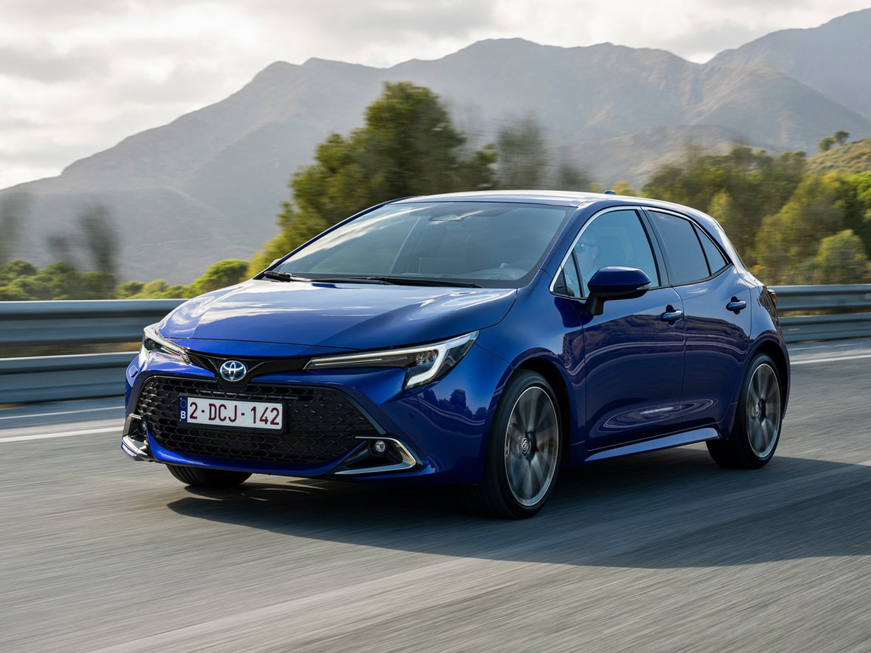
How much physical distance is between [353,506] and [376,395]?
0.96 m

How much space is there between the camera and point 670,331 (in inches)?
264

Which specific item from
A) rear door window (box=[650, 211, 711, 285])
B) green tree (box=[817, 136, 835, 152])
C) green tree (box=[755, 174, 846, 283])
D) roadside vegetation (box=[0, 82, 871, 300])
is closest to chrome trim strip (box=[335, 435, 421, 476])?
rear door window (box=[650, 211, 711, 285])

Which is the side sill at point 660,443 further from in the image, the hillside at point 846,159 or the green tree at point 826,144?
the green tree at point 826,144

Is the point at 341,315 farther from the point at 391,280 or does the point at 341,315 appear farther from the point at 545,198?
the point at 545,198

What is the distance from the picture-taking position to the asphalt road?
3.94 metres

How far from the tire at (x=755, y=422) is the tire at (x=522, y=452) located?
2.04 meters

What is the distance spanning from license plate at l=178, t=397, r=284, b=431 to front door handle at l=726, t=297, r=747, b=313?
3319 mm

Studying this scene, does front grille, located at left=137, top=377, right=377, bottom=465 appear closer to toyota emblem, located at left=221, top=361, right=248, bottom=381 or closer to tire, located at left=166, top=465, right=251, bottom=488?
toyota emblem, located at left=221, top=361, right=248, bottom=381

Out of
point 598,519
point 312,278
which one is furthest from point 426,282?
point 598,519

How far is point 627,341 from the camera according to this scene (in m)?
6.30

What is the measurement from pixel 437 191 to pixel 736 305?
14.4 m

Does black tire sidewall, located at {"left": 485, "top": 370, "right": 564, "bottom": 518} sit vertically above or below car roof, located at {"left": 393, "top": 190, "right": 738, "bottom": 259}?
below

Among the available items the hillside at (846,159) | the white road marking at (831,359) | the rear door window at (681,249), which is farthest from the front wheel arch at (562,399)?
the hillside at (846,159)

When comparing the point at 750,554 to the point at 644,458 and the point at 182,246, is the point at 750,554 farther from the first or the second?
the point at 182,246
